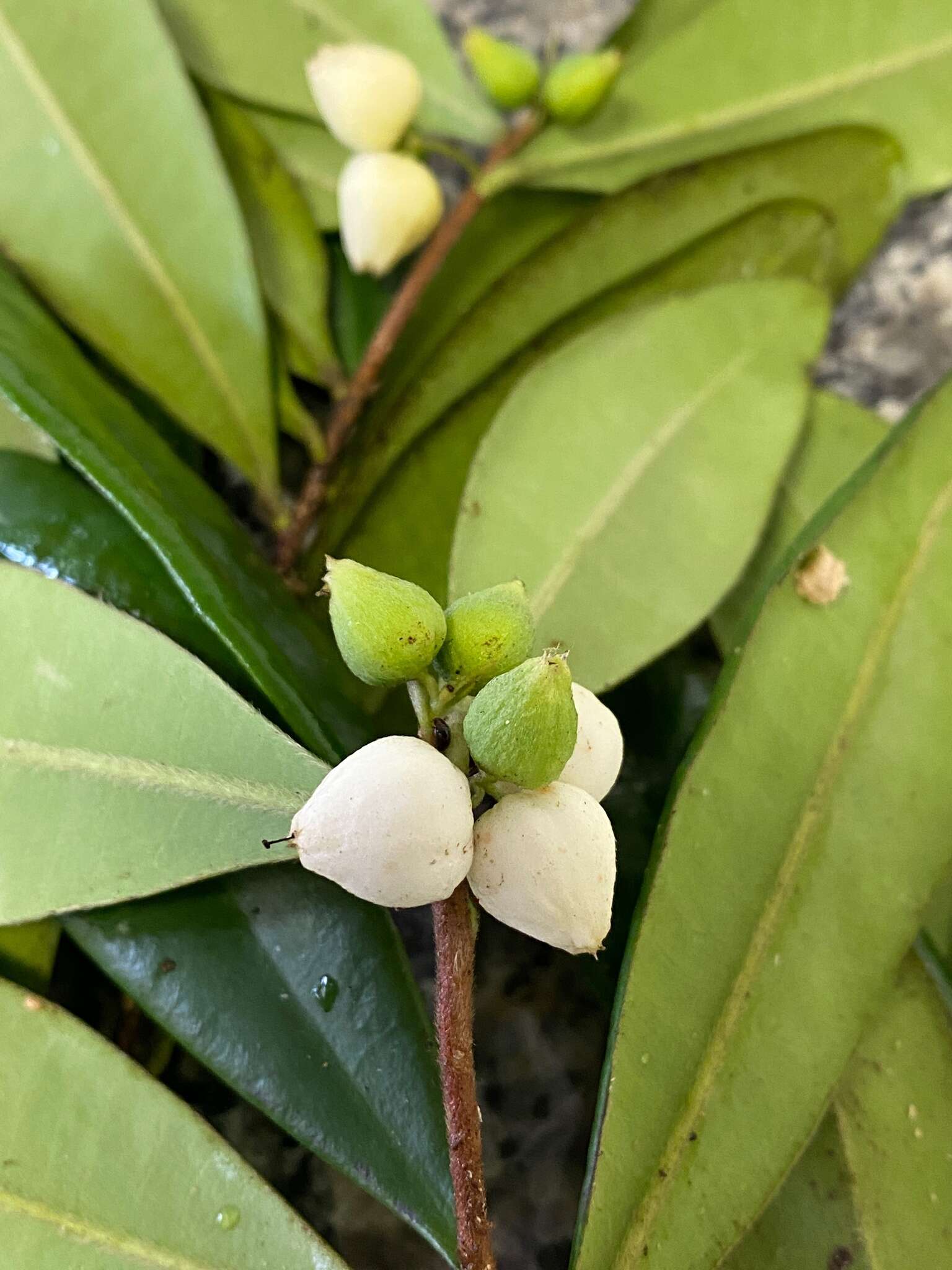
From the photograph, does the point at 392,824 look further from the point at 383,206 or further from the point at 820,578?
the point at 383,206

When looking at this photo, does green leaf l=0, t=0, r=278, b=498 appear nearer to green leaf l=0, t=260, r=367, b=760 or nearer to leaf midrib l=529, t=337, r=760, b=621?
green leaf l=0, t=260, r=367, b=760

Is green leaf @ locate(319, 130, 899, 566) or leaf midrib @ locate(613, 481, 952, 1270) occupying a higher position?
green leaf @ locate(319, 130, 899, 566)

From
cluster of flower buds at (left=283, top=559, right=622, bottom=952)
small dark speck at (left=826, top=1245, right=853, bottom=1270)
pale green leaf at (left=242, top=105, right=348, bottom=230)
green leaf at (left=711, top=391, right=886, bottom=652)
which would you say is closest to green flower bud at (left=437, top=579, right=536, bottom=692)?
cluster of flower buds at (left=283, top=559, right=622, bottom=952)

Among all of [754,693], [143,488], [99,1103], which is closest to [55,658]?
[143,488]

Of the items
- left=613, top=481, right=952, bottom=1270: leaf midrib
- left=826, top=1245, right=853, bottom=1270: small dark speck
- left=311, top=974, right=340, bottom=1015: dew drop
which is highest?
left=311, top=974, right=340, bottom=1015: dew drop

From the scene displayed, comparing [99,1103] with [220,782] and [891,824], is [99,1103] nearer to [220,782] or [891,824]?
[220,782]

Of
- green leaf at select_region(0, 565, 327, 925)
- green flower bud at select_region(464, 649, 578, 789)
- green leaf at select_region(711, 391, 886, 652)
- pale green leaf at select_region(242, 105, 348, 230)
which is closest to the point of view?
green flower bud at select_region(464, 649, 578, 789)

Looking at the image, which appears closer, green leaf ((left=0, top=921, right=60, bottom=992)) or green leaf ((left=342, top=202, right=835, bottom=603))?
green leaf ((left=0, top=921, right=60, bottom=992))
